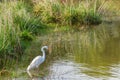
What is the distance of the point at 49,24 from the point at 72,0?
2.12 metres

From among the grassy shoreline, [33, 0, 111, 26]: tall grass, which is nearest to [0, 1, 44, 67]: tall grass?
the grassy shoreline

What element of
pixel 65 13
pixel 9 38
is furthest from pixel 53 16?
pixel 9 38

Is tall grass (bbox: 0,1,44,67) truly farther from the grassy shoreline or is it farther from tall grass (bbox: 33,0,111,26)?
tall grass (bbox: 33,0,111,26)

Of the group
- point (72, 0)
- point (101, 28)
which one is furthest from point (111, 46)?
point (72, 0)

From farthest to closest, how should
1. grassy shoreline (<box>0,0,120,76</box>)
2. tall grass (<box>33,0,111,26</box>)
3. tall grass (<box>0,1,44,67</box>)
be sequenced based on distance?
tall grass (<box>33,0,111,26</box>), grassy shoreline (<box>0,0,120,76</box>), tall grass (<box>0,1,44,67</box>)

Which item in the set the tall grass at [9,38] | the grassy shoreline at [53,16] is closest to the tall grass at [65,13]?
the grassy shoreline at [53,16]

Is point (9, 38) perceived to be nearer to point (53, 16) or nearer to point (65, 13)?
point (65, 13)

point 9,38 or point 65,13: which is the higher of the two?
point 65,13

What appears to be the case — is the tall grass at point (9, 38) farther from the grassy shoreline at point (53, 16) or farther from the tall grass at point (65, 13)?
the tall grass at point (65, 13)

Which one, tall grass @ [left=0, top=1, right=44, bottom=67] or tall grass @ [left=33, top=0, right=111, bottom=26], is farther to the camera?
tall grass @ [left=33, top=0, right=111, bottom=26]

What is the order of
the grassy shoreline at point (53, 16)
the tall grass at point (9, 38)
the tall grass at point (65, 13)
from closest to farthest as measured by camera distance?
1. the tall grass at point (9, 38)
2. the grassy shoreline at point (53, 16)
3. the tall grass at point (65, 13)

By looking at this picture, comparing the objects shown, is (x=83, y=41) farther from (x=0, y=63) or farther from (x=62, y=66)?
(x=0, y=63)

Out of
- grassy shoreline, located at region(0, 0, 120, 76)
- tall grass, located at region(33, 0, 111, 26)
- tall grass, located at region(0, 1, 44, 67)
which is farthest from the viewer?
tall grass, located at region(33, 0, 111, 26)

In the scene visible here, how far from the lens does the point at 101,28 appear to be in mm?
19797
